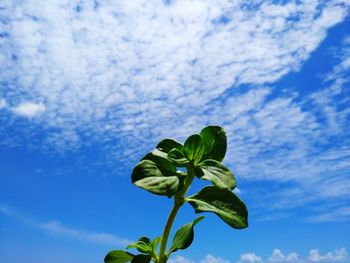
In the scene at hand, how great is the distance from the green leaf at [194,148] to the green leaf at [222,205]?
0.44 ft

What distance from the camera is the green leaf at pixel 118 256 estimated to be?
1.45 meters

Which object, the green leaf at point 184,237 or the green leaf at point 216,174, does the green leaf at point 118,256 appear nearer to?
the green leaf at point 184,237

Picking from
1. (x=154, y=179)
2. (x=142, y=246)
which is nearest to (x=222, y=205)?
(x=154, y=179)

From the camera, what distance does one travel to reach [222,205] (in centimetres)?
129

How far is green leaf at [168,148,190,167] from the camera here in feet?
4.55

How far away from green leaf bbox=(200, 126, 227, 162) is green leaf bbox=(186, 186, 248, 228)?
0.16 m

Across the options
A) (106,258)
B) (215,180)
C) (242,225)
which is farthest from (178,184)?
(106,258)

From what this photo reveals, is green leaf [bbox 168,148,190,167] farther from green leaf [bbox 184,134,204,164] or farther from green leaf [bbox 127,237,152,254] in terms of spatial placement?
green leaf [bbox 127,237,152,254]

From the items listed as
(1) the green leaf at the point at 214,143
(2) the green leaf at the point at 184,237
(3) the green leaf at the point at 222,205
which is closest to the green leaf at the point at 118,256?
(2) the green leaf at the point at 184,237

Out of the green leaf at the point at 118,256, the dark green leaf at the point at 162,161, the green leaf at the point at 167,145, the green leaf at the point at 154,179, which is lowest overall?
the green leaf at the point at 118,256

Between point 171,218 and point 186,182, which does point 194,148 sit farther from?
point 171,218

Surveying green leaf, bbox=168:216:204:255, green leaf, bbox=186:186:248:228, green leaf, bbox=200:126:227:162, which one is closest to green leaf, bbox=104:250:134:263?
green leaf, bbox=168:216:204:255

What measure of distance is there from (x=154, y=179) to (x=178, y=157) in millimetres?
168

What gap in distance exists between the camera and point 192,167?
1.41 m
